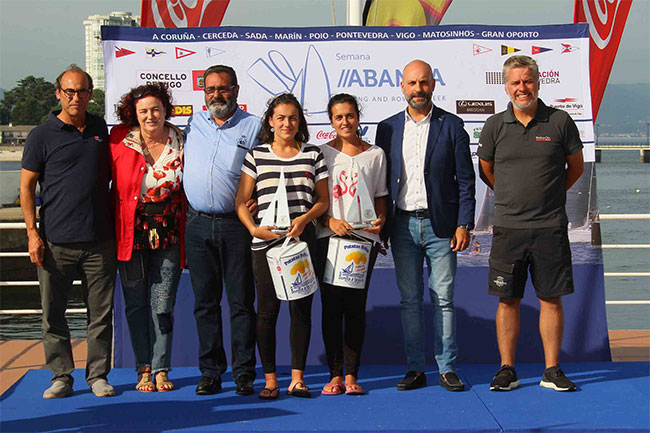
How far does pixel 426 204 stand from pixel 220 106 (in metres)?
1.21

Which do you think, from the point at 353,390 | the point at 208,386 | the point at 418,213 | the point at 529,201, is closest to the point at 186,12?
the point at 418,213

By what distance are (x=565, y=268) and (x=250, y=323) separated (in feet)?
5.66

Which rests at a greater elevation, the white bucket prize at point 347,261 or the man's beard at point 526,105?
the man's beard at point 526,105

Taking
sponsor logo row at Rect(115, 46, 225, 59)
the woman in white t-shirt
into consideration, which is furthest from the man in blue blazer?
sponsor logo row at Rect(115, 46, 225, 59)

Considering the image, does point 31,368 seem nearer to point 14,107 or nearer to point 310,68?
point 310,68

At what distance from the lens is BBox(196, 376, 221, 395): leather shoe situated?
432cm

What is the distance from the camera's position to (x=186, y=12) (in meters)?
5.69

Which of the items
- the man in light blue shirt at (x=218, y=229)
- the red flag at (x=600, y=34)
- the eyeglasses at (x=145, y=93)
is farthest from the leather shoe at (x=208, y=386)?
the red flag at (x=600, y=34)

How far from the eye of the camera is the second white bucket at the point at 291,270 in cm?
398

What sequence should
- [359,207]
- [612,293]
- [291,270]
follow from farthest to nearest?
[612,293] → [359,207] → [291,270]

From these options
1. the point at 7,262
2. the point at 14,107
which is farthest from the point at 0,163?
the point at 7,262

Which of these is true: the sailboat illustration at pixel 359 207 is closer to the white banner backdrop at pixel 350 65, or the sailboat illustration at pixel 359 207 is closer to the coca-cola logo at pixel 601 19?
the white banner backdrop at pixel 350 65

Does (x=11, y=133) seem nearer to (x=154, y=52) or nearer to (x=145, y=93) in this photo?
(x=154, y=52)

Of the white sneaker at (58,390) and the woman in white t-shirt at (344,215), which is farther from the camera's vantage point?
the white sneaker at (58,390)
